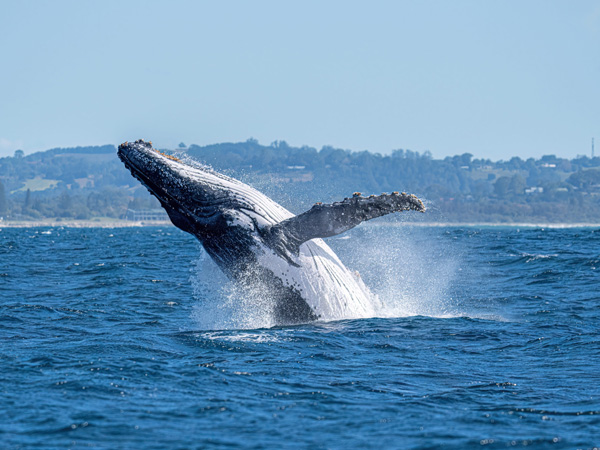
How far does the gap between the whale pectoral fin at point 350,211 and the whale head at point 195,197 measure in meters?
0.78

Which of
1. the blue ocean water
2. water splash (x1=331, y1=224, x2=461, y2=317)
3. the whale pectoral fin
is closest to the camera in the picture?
the blue ocean water

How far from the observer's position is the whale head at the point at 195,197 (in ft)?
36.6

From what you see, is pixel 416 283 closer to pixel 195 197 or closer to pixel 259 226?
pixel 259 226

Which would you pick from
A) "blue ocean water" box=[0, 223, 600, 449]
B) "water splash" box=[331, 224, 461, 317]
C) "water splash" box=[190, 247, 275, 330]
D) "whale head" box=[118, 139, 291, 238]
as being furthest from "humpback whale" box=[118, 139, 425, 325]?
"water splash" box=[331, 224, 461, 317]

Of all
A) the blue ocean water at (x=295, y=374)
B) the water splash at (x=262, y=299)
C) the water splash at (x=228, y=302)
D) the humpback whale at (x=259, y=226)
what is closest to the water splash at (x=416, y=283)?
the water splash at (x=262, y=299)

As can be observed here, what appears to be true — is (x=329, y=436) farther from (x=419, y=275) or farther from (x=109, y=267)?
(x=109, y=267)

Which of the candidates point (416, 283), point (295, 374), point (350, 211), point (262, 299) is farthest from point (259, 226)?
point (416, 283)

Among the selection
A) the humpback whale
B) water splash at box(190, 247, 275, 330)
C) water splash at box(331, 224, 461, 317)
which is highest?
the humpback whale

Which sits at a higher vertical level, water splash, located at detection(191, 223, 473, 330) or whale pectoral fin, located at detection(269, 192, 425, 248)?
whale pectoral fin, located at detection(269, 192, 425, 248)

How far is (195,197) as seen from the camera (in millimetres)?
11266

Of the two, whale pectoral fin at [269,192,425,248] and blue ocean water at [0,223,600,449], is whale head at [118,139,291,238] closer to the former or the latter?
whale pectoral fin at [269,192,425,248]

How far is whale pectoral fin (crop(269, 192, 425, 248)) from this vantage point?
34.7 ft

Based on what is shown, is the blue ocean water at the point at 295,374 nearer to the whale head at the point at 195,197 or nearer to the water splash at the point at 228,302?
the water splash at the point at 228,302

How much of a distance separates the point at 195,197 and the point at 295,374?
347cm
